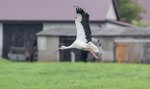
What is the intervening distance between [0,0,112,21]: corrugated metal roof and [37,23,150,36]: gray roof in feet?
2.46

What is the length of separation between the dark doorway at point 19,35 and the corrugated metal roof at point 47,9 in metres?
0.53

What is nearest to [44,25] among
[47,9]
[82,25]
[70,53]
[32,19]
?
[32,19]

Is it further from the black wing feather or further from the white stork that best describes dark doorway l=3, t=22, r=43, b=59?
the black wing feather

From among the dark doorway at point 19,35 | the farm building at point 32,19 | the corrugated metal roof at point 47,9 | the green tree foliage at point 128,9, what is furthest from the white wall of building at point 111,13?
the green tree foliage at point 128,9

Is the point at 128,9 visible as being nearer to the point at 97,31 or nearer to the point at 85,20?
the point at 97,31

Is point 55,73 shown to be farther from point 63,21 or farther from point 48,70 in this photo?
point 63,21

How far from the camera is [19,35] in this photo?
4506cm

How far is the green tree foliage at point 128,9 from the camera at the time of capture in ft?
185

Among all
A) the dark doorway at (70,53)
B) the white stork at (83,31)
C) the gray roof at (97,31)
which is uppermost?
the white stork at (83,31)

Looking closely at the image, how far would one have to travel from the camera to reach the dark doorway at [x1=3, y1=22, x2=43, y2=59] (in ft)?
147

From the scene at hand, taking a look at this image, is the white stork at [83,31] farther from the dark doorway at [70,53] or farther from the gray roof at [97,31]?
the dark doorway at [70,53]

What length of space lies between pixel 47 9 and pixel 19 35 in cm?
305

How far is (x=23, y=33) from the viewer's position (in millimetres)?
45062

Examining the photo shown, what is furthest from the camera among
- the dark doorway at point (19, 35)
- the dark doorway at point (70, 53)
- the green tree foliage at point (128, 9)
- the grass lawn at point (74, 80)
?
the green tree foliage at point (128, 9)
